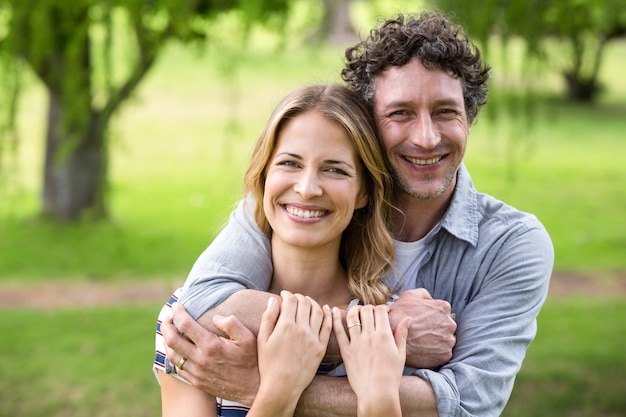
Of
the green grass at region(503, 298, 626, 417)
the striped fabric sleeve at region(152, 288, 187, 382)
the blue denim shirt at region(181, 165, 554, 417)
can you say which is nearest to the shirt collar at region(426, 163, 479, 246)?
the blue denim shirt at region(181, 165, 554, 417)

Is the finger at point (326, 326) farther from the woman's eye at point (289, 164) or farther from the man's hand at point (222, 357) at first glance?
the woman's eye at point (289, 164)

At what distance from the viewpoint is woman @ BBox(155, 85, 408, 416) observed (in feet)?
8.67

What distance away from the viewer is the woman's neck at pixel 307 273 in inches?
117

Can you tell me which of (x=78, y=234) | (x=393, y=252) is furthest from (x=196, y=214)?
(x=393, y=252)

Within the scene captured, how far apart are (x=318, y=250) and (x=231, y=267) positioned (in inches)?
11.6

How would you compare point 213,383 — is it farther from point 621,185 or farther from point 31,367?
point 621,185

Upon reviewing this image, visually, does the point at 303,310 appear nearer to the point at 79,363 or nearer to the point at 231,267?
A: the point at 231,267

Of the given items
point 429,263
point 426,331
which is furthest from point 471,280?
point 426,331

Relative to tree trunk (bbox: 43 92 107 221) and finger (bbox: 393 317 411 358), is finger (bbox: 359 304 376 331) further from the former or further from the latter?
tree trunk (bbox: 43 92 107 221)

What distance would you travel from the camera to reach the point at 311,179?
278 cm

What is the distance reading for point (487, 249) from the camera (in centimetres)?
301

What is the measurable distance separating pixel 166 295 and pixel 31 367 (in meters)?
1.90

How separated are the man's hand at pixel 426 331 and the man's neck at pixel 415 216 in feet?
1.34

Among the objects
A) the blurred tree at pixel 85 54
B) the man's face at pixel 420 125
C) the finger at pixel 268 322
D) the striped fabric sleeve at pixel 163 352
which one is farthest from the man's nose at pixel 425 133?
the blurred tree at pixel 85 54
